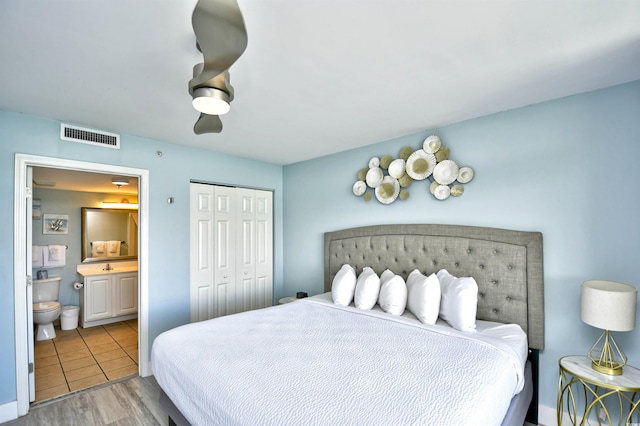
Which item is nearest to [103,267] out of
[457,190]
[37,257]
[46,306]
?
[37,257]

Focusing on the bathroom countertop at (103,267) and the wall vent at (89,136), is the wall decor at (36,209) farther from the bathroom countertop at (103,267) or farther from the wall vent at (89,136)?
the wall vent at (89,136)

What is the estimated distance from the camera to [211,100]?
4.65 ft

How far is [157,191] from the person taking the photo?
3.23 metres

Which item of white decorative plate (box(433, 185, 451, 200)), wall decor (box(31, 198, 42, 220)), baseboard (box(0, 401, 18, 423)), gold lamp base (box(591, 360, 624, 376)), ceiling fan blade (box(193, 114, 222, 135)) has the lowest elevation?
baseboard (box(0, 401, 18, 423))

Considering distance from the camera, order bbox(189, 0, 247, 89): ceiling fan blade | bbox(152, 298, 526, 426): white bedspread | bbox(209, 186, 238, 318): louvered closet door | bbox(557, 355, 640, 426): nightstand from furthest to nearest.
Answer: bbox(209, 186, 238, 318): louvered closet door
bbox(557, 355, 640, 426): nightstand
bbox(152, 298, 526, 426): white bedspread
bbox(189, 0, 247, 89): ceiling fan blade

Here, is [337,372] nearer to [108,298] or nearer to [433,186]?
[433,186]

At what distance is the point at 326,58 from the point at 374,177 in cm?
176

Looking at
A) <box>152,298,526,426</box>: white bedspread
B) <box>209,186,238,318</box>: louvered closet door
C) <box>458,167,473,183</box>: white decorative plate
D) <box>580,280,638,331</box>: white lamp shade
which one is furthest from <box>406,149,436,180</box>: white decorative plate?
<box>209,186,238,318</box>: louvered closet door

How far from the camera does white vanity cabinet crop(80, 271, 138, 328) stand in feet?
15.0

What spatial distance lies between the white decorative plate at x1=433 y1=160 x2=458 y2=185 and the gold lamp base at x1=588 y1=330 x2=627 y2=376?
148 cm

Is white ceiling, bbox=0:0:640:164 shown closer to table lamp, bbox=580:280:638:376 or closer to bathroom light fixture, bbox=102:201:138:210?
table lamp, bbox=580:280:638:376

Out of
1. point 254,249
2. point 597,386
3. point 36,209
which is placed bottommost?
point 597,386

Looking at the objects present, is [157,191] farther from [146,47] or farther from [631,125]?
[631,125]

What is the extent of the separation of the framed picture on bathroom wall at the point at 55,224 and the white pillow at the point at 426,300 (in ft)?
17.3
